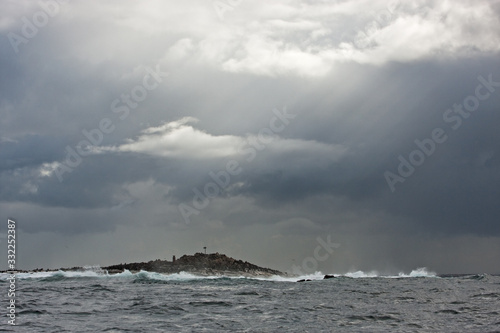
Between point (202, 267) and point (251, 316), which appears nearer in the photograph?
point (251, 316)

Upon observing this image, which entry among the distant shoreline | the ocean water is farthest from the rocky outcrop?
the ocean water

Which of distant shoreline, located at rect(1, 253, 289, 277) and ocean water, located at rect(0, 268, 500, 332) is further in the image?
distant shoreline, located at rect(1, 253, 289, 277)

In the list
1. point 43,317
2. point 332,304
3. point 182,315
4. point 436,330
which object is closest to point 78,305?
point 43,317

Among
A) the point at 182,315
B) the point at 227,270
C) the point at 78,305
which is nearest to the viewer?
the point at 182,315

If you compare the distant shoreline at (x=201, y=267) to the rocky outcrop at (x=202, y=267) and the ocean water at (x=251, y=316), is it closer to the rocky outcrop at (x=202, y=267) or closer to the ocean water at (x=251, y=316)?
the rocky outcrop at (x=202, y=267)

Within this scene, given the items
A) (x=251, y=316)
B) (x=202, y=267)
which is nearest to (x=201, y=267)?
(x=202, y=267)

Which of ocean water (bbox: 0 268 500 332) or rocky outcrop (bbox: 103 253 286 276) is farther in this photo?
rocky outcrop (bbox: 103 253 286 276)

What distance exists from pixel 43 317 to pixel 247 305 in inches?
626

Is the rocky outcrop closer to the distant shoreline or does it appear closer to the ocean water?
the distant shoreline

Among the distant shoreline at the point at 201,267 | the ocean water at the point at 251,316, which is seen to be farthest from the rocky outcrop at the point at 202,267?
the ocean water at the point at 251,316

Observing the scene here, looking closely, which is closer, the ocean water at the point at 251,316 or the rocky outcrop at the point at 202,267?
the ocean water at the point at 251,316

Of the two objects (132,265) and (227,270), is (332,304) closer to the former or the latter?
(227,270)

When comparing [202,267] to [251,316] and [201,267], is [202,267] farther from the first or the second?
[251,316]

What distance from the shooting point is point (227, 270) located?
138375 mm
